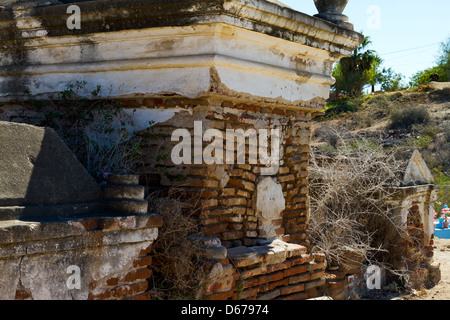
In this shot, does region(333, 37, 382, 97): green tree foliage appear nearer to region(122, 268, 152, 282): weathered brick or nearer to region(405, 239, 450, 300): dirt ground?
region(405, 239, 450, 300): dirt ground

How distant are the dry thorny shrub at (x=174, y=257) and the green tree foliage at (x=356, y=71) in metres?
24.5

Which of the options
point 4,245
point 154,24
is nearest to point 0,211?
point 4,245

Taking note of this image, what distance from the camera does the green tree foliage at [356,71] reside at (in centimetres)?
2698

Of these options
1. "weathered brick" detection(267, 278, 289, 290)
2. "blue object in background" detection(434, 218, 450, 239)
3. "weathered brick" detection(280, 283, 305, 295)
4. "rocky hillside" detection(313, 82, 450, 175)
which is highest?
"rocky hillside" detection(313, 82, 450, 175)

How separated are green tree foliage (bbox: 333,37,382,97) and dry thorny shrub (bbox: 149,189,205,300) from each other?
2451 centimetres

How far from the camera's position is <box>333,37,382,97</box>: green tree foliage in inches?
1062

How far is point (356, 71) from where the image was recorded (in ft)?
89.7

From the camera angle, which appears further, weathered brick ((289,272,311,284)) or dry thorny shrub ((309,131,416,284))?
dry thorny shrub ((309,131,416,284))

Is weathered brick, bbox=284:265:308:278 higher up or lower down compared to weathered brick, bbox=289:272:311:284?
higher up

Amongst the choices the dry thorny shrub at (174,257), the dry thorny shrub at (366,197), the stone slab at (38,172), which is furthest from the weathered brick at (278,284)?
the dry thorny shrub at (366,197)

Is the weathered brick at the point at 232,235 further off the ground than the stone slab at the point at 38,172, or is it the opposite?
the stone slab at the point at 38,172

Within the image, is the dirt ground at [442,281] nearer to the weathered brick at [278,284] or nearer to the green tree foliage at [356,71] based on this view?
the weathered brick at [278,284]

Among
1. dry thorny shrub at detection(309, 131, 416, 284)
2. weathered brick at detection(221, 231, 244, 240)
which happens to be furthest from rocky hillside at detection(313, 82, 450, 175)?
weathered brick at detection(221, 231, 244, 240)

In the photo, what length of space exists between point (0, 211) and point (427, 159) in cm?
1930
